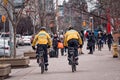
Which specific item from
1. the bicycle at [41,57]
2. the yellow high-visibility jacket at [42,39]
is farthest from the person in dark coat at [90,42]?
the bicycle at [41,57]

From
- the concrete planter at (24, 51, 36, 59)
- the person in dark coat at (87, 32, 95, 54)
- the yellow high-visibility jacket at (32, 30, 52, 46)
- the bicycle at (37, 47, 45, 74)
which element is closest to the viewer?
the bicycle at (37, 47, 45, 74)

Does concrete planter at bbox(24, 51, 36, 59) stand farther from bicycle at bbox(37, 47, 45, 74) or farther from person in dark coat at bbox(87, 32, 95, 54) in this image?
bicycle at bbox(37, 47, 45, 74)

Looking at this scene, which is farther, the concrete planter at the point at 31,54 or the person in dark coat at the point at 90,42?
the person in dark coat at the point at 90,42

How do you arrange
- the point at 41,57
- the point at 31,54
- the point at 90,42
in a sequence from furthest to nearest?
the point at 90,42 < the point at 31,54 < the point at 41,57

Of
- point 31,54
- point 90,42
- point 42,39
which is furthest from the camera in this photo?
point 90,42

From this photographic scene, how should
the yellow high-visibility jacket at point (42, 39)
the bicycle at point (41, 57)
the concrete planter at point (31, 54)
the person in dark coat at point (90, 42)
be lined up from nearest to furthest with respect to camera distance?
the bicycle at point (41, 57), the yellow high-visibility jacket at point (42, 39), the concrete planter at point (31, 54), the person in dark coat at point (90, 42)

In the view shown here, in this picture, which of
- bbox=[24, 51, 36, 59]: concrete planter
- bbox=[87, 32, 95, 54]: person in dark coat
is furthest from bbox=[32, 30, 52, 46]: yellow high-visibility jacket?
bbox=[87, 32, 95, 54]: person in dark coat

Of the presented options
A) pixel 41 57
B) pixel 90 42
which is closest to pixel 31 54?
pixel 90 42

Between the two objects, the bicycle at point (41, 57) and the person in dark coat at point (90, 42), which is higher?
the person in dark coat at point (90, 42)

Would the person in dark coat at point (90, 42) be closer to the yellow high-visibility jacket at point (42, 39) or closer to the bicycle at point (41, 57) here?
the yellow high-visibility jacket at point (42, 39)

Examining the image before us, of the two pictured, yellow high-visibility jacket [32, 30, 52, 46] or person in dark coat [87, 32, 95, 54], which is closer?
yellow high-visibility jacket [32, 30, 52, 46]

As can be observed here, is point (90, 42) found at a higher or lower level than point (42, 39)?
higher

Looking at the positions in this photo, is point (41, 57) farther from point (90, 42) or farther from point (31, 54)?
point (90, 42)

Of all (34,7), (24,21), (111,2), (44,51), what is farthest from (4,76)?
(24,21)
